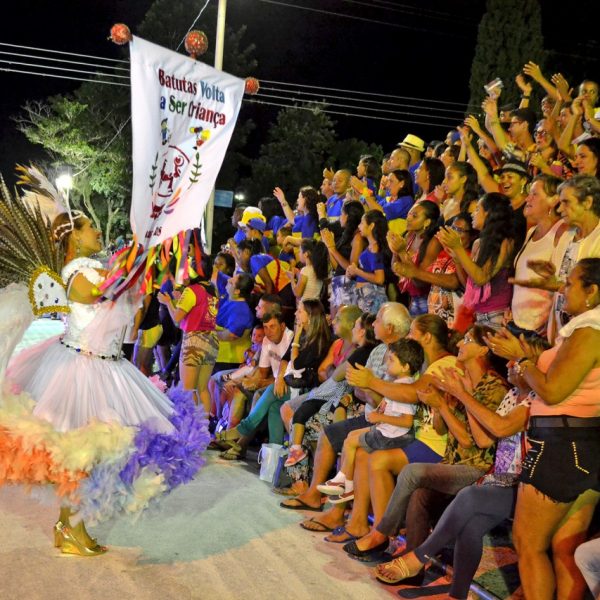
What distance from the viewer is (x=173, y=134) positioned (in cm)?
445

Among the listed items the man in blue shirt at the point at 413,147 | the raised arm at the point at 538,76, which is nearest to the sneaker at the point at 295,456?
the raised arm at the point at 538,76

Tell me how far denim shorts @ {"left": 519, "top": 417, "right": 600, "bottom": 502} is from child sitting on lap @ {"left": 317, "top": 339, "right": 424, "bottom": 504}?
140 centimetres

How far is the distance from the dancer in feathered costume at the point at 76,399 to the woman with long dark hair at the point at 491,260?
7.12ft

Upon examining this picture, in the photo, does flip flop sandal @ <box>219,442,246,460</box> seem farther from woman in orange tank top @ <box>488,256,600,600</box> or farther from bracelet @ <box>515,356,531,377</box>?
Answer: woman in orange tank top @ <box>488,256,600,600</box>

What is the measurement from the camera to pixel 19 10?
4544 centimetres

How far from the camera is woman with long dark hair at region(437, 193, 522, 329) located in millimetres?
5660

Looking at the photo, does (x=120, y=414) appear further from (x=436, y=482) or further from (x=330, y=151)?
(x=330, y=151)

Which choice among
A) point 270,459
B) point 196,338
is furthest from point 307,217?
point 270,459

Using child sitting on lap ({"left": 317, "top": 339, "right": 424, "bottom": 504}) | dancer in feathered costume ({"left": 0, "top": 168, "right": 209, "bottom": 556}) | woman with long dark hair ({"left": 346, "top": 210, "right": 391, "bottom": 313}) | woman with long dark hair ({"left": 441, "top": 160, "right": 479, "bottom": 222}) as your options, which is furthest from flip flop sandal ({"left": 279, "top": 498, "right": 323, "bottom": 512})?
woman with long dark hair ({"left": 441, "top": 160, "right": 479, "bottom": 222})

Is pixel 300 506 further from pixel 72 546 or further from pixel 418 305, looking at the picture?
pixel 418 305

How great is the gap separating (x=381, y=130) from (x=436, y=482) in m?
40.7

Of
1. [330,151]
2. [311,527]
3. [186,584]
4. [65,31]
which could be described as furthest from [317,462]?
[65,31]

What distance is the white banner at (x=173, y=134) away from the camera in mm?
4254

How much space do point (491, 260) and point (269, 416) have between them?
2.73 m
